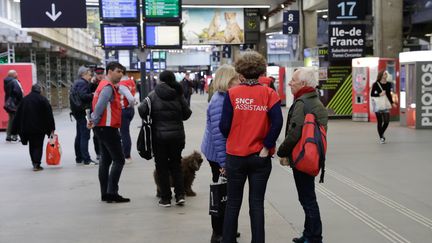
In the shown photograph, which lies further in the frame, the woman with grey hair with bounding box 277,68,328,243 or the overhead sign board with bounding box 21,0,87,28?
the overhead sign board with bounding box 21,0,87,28

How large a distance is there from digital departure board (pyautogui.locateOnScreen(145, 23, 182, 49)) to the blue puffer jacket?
10417 mm

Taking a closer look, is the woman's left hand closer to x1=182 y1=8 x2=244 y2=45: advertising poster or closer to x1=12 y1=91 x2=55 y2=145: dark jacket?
x1=12 y1=91 x2=55 y2=145: dark jacket

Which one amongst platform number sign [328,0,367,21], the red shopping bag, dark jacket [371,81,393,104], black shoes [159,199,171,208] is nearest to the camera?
black shoes [159,199,171,208]

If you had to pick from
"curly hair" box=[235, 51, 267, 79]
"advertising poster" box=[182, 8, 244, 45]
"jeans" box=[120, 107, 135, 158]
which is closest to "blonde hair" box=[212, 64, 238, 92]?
"curly hair" box=[235, 51, 267, 79]

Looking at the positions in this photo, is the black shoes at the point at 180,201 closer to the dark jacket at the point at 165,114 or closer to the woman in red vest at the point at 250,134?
the dark jacket at the point at 165,114

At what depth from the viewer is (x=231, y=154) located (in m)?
4.96

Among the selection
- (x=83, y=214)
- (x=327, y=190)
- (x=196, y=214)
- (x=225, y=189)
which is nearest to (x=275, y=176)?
(x=327, y=190)

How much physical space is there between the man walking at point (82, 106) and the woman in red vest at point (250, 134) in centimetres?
603

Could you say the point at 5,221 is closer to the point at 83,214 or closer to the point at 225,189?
the point at 83,214

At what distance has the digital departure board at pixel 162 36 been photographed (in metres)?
16.0

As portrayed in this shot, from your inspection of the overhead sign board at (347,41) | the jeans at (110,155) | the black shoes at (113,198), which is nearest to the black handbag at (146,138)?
the jeans at (110,155)

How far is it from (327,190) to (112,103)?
3.09 m

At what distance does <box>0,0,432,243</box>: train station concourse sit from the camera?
16.7 ft

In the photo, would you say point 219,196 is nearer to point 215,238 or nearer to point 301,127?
point 215,238
